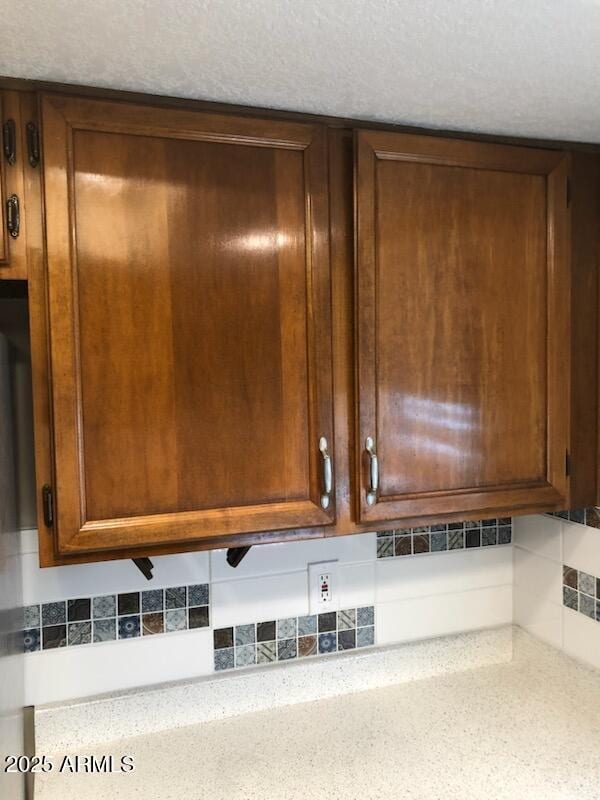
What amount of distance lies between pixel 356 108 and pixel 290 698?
1245 mm

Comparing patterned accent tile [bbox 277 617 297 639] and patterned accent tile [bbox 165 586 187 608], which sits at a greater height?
patterned accent tile [bbox 165 586 187 608]

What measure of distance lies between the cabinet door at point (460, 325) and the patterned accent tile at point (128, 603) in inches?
21.6

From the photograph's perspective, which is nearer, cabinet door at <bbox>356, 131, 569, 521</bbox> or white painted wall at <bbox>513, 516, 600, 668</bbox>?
cabinet door at <bbox>356, 131, 569, 521</bbox>

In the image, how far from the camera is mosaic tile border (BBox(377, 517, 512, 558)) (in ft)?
4.50

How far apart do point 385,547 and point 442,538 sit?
16 cm

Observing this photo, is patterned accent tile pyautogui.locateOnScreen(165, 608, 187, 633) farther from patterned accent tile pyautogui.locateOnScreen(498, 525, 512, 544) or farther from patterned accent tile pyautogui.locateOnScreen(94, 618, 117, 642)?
patterned accent tile pyautogui.locateOnScreen(498, 525, 512, 544)

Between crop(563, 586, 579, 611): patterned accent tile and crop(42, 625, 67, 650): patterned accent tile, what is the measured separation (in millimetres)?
1138

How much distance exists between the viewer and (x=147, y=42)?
0.77 m

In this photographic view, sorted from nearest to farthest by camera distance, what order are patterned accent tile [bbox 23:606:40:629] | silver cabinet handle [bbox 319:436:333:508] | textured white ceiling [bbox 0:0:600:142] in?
textured white ceiling [bbox 0:0:600:142], silver cabinet handle [bbox 319:436:333:508], patterned accent tile [bbox 23:606:40:629]

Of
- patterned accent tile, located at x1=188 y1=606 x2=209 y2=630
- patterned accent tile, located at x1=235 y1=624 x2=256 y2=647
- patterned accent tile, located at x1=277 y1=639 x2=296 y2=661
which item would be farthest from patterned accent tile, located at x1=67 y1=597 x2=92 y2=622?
patterned accent tile, located at x1=277 y1=639 x2=296 y2=661

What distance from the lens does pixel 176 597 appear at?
4.01ft

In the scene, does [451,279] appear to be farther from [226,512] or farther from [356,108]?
[226,512]

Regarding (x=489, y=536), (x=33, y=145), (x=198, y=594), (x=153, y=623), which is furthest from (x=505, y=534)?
(x=33, y=145)

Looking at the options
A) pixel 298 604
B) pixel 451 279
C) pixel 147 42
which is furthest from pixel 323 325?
pixel 298 604
